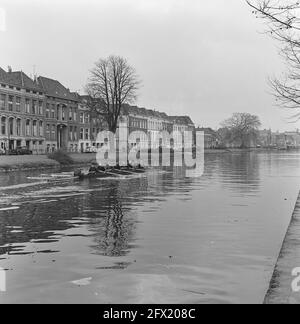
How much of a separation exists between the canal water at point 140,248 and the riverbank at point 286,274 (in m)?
0.32

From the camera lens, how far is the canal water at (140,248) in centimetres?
811

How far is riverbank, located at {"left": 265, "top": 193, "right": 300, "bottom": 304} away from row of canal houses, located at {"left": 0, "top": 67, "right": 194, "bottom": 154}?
6575cm

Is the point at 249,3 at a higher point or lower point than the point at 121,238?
higher

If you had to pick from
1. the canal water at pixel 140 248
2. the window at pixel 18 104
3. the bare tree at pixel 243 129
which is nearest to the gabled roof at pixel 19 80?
the window at pixel 18 104

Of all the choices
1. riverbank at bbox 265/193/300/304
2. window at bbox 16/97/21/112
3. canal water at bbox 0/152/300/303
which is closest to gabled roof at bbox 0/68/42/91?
window at bbox 16/97/21/112

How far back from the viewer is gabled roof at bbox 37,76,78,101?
9825 centimetres

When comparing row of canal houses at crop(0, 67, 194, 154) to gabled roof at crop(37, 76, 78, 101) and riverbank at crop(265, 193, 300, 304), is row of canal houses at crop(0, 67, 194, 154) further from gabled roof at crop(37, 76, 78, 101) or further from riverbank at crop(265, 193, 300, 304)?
riverbank at crop(265, 193, 300, 304)

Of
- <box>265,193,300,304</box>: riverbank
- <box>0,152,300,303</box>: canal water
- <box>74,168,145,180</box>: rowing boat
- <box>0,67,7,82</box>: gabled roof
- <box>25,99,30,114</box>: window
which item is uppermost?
<box>0,67,7,82</box>: gabled roof

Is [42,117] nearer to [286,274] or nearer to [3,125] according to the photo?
[3,125]

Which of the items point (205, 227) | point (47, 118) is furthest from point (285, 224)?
point (47, 118)

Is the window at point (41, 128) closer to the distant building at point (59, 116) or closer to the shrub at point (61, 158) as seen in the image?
the distant building at point (59, 116)

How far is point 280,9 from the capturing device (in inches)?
392
